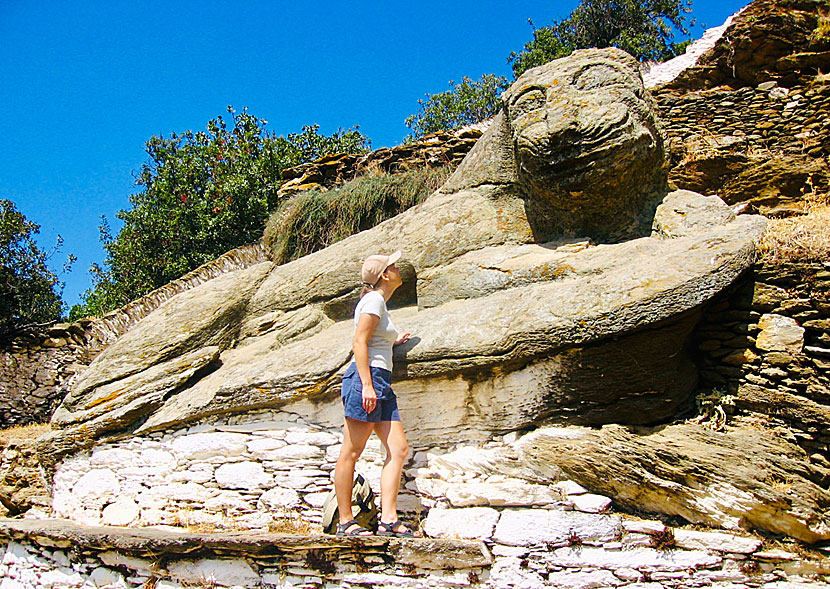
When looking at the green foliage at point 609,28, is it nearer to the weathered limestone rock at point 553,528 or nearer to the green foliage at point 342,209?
the green foliage at point 342,209

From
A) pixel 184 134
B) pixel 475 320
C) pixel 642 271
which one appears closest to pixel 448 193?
pixel 475 320

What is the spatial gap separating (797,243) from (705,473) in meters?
1.61

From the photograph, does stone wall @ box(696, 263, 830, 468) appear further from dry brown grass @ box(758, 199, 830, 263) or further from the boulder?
the boulder

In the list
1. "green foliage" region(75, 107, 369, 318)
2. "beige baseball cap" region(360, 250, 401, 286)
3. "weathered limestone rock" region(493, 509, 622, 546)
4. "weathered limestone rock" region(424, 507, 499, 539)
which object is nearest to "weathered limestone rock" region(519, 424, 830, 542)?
"weathered limestone rock" region(493, 509, 622, 546)

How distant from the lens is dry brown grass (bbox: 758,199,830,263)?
13.2 feet

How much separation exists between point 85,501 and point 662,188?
5.24 m

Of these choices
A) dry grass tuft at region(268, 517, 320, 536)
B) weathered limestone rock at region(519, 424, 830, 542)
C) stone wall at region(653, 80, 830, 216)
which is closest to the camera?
weathered limestone rock at region(519, 424, 830, 542)

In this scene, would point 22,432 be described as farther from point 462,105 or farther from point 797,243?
point 462,105

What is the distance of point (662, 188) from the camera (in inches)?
203

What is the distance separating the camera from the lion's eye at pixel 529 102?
16.4 ft

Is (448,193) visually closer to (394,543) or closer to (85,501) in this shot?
(394,543)

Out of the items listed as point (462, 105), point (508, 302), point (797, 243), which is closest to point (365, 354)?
point (508, 302)

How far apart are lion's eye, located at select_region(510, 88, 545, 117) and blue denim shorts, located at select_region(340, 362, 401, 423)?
2.46 metres

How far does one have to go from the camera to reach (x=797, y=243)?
13.4 feet
